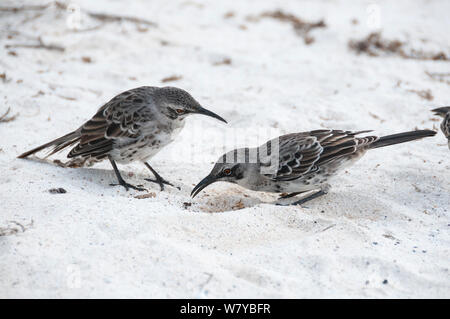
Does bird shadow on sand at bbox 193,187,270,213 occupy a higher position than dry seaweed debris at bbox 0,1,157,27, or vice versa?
dry seaweed debris at bbox 0,1,157,27

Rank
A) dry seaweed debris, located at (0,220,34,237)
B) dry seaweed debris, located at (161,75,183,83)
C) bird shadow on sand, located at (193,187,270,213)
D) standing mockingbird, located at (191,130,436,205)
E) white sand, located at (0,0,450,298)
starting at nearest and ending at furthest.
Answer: white sand, located at (0,0,450,298) → dry seaweed debris, located at (0,220,34,237) → bird shadow on sand, located at (193,187,270,213) → standing mockingbird, located at (191,130,436,205) → dry seaweed debris, located at (161,75,183,83)

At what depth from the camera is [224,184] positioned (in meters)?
5.83

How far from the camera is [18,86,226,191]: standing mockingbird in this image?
5.09 m

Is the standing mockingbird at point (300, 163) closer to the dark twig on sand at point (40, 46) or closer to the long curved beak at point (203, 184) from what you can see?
the long curved beak at point (203, 184)

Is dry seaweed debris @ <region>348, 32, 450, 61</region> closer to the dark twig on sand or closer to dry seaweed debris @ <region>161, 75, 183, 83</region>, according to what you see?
dry seaweed debris @ <region>161, 75, 183, 83</region>

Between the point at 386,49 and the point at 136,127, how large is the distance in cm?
605

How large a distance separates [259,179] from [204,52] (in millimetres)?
4259

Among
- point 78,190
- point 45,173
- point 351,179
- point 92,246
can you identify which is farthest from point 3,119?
point 351,179

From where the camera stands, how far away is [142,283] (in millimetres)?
3367

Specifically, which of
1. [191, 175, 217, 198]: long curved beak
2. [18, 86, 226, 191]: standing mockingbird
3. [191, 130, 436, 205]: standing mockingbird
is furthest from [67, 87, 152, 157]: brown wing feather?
[191, 130, 436, 205]: standing mockingbird

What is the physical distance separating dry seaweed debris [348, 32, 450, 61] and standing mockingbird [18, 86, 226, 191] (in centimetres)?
514

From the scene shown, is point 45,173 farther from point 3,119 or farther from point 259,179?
point 259,179

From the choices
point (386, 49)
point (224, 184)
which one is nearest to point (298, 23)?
point (386, 49)

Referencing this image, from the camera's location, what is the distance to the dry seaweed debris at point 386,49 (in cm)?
903
